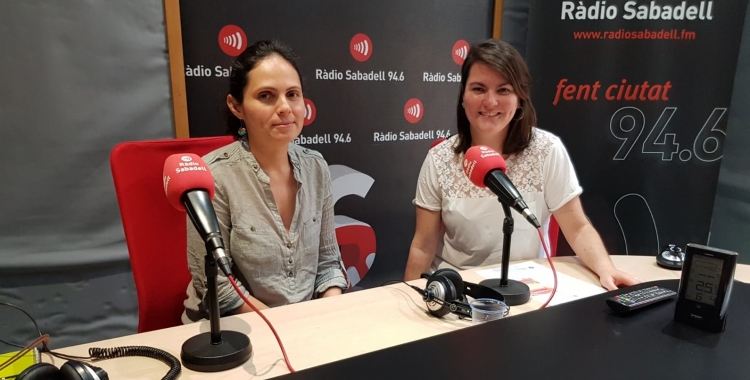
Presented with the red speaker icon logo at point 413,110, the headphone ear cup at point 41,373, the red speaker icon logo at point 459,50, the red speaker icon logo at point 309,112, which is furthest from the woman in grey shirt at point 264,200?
the red speaker icon logo at point 459,50

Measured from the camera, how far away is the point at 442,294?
1.24 metres

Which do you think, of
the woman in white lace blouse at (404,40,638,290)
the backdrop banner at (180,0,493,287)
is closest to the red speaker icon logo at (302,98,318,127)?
the backdrop banner at (180,0,493,287)

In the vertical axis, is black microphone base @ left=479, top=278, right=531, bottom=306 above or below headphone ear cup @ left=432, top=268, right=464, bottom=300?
below

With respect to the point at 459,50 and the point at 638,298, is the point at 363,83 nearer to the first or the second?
the point at 459,50

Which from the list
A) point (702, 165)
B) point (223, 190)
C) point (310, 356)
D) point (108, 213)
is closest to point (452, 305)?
point (310, 356)

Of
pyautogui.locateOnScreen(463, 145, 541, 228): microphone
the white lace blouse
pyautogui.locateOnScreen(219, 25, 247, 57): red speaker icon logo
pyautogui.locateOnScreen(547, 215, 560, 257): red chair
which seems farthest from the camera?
pyautogui.locateOnScreen(219, 25, 247, 57): red speaker icon logo

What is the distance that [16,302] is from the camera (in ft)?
6.87

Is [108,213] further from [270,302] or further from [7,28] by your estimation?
[270,302]

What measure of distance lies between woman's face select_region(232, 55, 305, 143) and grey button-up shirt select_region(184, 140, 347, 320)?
0.37ft

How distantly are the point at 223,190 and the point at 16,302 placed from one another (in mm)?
1338

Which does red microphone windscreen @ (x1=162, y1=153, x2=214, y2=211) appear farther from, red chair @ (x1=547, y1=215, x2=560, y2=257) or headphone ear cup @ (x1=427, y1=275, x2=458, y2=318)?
red chair @ (x1=547, y1=215, x2=560, y2=257)

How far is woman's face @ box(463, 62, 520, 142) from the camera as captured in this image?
1.70 meters

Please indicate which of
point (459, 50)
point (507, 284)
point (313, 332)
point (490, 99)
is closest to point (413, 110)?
point (459, 50)

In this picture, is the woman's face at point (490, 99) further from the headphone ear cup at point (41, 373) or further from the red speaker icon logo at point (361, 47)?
the headphone ear cup at point (41, 373)
